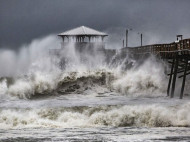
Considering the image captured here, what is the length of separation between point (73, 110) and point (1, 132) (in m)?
6.61

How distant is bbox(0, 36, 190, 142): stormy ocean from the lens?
75.7 ft

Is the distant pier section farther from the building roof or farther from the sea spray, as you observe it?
the building roof

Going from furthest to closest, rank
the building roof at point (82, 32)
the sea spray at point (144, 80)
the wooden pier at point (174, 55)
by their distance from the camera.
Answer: the building roof at point (82, 32)
the sea spray at point (144, 80)
the wooden pier at point (174, 55)

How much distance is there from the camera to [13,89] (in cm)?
4091

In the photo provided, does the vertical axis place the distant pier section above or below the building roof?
below

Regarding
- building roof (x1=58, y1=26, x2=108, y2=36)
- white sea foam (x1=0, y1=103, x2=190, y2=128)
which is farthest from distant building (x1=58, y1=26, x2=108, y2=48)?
white sea foam (x1=0, y1=103, x2=190, y2=128)

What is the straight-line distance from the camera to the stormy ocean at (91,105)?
75.7 feet

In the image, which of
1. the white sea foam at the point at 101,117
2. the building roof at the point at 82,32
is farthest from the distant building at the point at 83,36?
the white sea foam at the point at 101,117

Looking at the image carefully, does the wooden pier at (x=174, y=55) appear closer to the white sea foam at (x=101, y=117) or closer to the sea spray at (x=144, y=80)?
the sea spray at (x=144, y=80)

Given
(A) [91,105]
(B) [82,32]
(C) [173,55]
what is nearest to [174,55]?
(C) [173,55]

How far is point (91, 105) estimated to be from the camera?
32.5 m

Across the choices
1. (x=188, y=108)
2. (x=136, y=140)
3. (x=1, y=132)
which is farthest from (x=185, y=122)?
(x=1, y=132)

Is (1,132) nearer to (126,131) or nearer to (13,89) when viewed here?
(126,131)

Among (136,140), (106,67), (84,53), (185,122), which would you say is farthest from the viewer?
(84,53)
